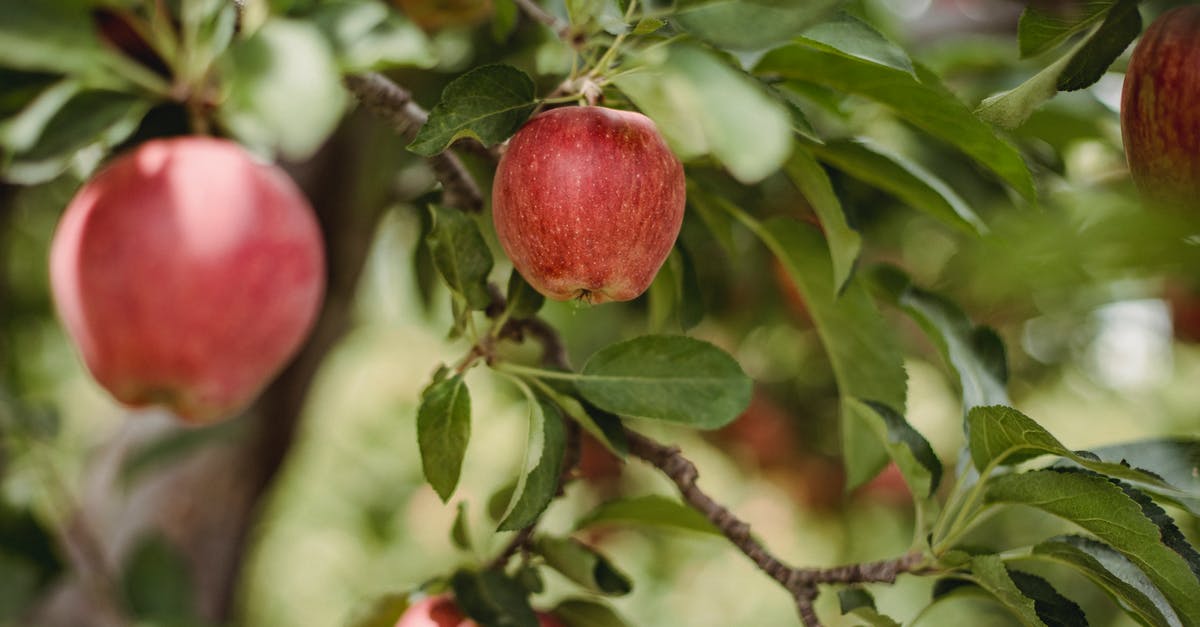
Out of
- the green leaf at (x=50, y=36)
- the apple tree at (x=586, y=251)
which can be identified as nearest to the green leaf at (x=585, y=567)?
the apple tree at (x=586, y=251)

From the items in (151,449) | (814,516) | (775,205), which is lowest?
(814,516)

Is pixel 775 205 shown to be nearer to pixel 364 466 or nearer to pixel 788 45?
pixel 788 45

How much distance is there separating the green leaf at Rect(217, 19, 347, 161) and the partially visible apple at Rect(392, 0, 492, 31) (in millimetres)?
321

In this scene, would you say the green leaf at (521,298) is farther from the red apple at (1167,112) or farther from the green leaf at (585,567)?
the red apple at (1167,112)

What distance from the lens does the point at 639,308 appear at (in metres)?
1.09

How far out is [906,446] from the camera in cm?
50

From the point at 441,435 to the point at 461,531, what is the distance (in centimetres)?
15

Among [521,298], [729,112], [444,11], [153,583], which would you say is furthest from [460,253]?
[153,583]

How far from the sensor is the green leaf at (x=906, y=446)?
0.51 meters

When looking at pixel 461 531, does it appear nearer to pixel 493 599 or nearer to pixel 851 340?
pixel 493 599

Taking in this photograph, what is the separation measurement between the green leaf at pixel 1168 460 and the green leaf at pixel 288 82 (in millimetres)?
414

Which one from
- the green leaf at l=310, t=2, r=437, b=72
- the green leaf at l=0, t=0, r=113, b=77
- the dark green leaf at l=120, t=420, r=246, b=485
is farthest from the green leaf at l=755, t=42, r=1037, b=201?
the dark green leaf at l=120, t=420, r=246, b=485

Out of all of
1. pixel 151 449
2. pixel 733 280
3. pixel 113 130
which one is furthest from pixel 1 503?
pixel 733 280

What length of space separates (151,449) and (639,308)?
56cm
